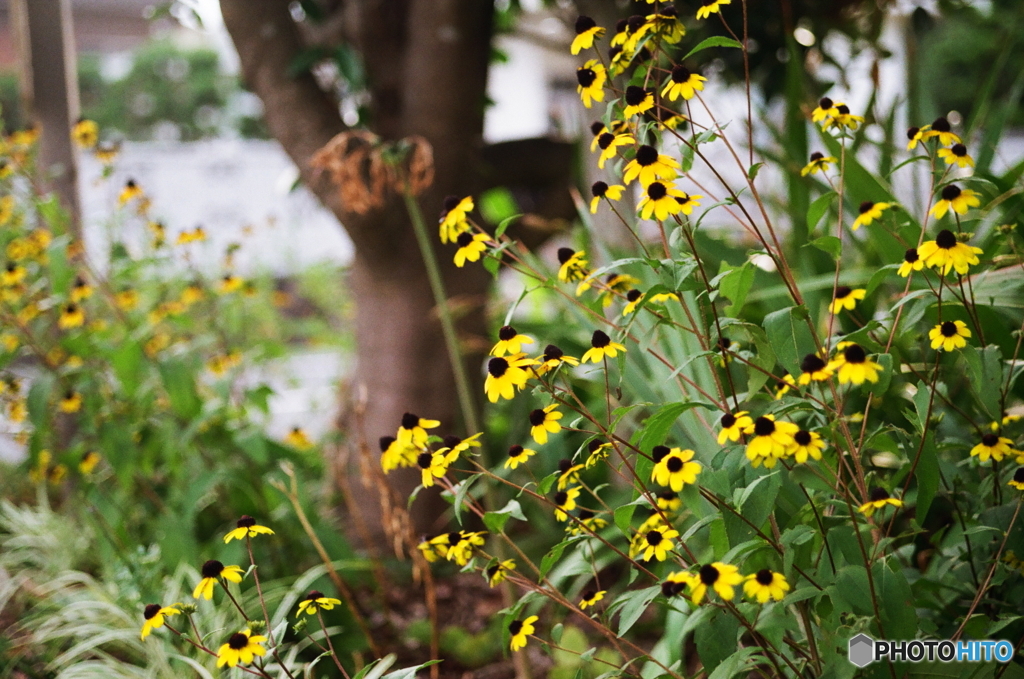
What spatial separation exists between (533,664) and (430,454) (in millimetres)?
948

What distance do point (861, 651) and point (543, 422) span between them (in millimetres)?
463

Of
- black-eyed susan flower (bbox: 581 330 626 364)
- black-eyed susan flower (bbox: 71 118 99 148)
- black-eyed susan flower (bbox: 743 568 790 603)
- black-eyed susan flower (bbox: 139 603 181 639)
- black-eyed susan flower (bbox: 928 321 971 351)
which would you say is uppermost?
black-eyed susan flower (bbox: 71 118 99 148)

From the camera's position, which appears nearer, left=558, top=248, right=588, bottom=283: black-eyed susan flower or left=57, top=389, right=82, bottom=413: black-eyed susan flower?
left=558, top=248, right=588, bottom=283: black-eyed susan flower

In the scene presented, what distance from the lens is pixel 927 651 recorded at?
1011mm

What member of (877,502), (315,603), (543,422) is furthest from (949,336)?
(315,603)

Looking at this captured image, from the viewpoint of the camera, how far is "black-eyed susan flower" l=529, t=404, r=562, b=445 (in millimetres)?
922

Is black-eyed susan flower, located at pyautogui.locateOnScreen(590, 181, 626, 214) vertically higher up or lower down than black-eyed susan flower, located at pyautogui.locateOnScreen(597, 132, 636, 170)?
lower down

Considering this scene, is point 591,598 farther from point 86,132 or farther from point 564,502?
point 86,132

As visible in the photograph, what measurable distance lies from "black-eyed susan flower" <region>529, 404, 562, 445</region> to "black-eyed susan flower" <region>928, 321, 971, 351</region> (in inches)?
17.7

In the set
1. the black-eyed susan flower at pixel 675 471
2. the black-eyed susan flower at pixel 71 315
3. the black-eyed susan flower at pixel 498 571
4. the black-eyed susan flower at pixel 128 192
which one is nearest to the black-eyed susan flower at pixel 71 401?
the black-eyed susan flower at pixel 71 315

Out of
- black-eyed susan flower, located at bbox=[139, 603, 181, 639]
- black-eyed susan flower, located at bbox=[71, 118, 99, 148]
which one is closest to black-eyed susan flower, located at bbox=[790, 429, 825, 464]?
black-eyed susan flower, located at bbox=[139, 603, 181, 639]

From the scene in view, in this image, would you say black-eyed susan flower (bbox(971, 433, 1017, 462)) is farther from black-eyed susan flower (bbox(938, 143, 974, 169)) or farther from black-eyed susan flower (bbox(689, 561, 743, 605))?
black-eyed susan flower (bbox(689, 561, 743, 605))

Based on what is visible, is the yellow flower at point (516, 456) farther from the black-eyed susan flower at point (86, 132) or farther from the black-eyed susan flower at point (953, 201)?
the black-eyed susan flower at point (86, 132)

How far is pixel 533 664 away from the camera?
1.77 m
